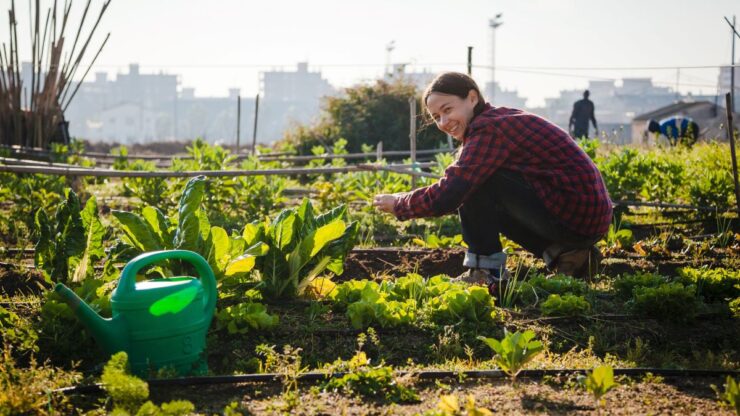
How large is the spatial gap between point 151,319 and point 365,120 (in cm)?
1048

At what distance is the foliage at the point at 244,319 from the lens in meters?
2.53

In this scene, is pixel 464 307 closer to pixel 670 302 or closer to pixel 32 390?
pixel 670 302

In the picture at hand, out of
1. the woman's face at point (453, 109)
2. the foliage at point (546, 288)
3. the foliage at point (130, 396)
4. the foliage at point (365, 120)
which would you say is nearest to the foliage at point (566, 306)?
the foliage at point (546, 288)

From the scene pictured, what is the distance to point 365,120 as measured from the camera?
12.4 m

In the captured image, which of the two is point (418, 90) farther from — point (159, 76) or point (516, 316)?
point (159, 76)

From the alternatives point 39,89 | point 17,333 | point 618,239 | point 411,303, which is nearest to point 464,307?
point 411,303

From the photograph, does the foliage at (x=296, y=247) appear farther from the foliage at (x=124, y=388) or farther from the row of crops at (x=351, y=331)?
the foliage at (x=124, y=388)

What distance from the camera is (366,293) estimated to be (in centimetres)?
271

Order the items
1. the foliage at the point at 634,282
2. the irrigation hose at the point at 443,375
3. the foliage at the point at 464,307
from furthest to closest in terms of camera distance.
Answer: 1. the foliage at the point at 634,282
2. the foliage at the point at 464,307
3. the irrigation hose at the point at 443,375

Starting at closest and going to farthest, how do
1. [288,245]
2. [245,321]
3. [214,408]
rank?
[214,408], [245,321], [288,245]

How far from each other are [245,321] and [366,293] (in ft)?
1.57

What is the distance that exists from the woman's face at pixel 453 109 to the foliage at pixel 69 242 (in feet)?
5.20

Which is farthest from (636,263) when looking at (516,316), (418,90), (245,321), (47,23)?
(418,90)

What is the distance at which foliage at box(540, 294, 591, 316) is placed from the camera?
2.76 metres
